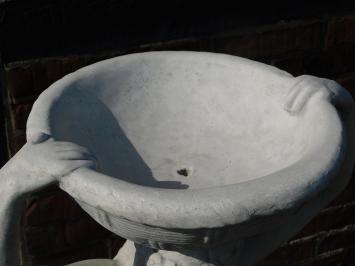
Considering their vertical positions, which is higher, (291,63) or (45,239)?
(291,63)

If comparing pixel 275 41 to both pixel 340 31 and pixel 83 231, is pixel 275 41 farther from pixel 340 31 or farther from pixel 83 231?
pixel 83 231

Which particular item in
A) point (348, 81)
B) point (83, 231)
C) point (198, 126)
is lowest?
point (83, 231)

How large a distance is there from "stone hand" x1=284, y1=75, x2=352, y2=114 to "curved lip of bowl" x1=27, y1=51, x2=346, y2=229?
195 mm

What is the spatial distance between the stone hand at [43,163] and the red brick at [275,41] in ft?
2.38

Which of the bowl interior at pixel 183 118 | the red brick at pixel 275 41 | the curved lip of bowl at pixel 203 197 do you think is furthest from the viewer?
the red brick at pixel 275 41

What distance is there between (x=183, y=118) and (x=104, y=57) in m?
0.38

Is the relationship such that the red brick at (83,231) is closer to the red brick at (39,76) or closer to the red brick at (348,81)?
the red brick at (39,76)

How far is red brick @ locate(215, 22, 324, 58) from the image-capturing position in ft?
4.75

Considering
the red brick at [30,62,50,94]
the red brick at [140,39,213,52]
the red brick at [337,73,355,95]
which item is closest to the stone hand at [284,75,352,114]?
the red brick at [140,39,213,52]

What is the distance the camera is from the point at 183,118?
105 cm

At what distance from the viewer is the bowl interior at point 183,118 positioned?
38.7 inches

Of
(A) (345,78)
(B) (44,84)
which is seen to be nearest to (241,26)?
→ (A) (345,78)

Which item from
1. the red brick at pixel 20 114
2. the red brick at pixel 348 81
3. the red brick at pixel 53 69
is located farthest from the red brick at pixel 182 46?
the red brick at pixel 348 81

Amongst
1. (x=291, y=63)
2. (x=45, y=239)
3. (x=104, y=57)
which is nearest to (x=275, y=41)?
(x=291, y=63)
